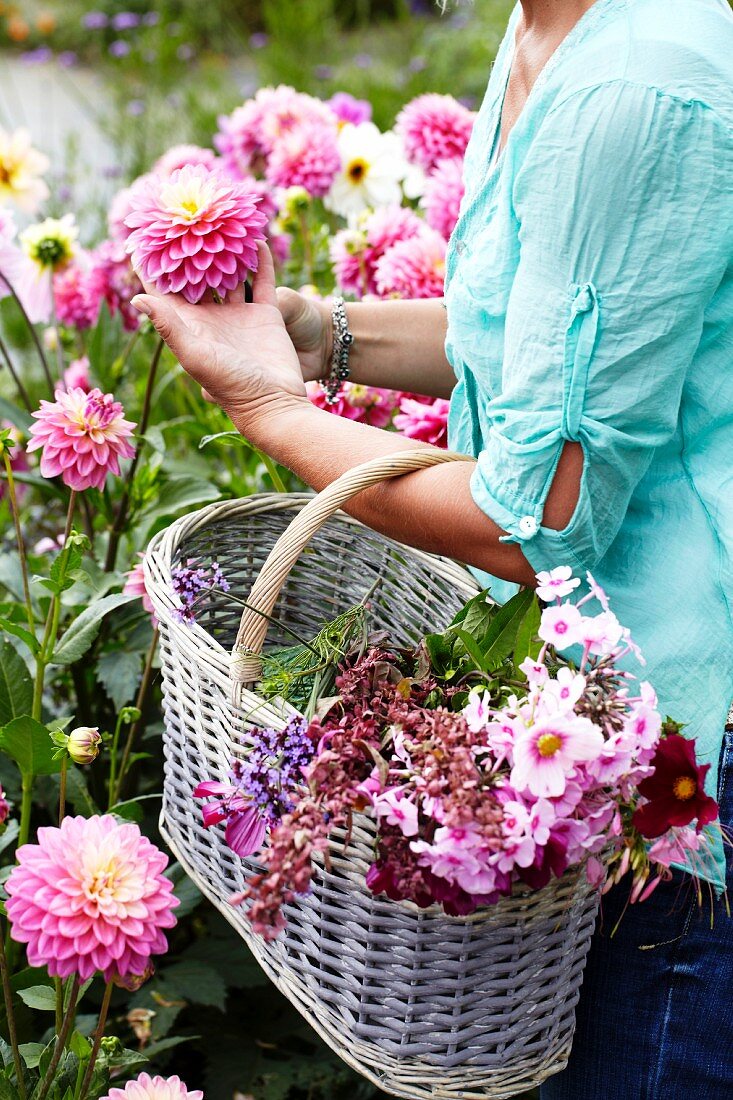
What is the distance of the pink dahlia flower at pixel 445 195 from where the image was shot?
6.12 feet

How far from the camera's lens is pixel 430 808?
2.46 ft

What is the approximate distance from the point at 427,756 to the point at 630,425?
30 centimetres

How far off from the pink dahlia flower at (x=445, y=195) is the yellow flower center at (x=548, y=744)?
4.26 ft

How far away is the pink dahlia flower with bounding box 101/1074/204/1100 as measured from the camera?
913mm

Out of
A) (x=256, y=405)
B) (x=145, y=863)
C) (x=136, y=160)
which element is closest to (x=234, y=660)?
(x=145, y=863)

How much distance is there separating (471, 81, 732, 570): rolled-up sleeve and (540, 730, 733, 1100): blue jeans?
0.97 feet

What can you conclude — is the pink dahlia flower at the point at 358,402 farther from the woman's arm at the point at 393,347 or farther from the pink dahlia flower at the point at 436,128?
the pink dahlia flower at the point at 436,128

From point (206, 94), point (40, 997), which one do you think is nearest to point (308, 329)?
point (40, 997)

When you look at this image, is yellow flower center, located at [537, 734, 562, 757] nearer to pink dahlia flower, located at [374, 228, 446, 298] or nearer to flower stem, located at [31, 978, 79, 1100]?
flower stem, located at [31, 978, 79, 1100]

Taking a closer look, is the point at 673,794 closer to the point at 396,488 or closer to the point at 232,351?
the point at 396,488

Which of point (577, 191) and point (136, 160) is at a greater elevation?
point (577, 191)

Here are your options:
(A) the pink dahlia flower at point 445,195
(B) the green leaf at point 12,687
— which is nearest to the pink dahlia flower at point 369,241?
(A) the pink dahlia flower at point 445,195

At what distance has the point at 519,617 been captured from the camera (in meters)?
0.95

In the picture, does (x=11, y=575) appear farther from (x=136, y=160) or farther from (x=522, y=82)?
(x=136, y=160)
